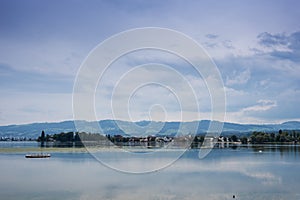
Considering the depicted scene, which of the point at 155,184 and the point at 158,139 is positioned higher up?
the point at 155,184

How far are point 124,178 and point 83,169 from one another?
4340 millimetres

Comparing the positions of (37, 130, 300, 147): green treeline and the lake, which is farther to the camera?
(37, 130, 300, 147): green treeline

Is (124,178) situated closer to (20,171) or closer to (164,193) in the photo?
(164,193)

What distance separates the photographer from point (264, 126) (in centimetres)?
15925

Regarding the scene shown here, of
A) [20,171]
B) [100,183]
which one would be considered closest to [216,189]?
[100,183]

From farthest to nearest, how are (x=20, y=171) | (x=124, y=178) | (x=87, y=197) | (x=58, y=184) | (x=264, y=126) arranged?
1. (x=264, y=126)
2. (x=20, y=171)
3. (x=124, y=178)
4. (x=58, y=184)
5. (x=87, y=197)

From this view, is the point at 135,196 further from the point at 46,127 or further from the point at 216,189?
the point at 46,127

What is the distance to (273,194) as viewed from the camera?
42.0ft

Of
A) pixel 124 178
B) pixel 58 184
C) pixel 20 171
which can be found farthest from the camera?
pixel 20 171

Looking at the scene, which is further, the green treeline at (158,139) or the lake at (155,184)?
the green treeline at (158,139)

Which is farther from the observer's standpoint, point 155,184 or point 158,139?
point 158,139

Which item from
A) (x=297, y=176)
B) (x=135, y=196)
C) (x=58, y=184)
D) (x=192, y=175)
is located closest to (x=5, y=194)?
(x=58, y=184)

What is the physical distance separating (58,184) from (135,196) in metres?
4.35

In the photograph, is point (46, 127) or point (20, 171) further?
point (46, 127)
